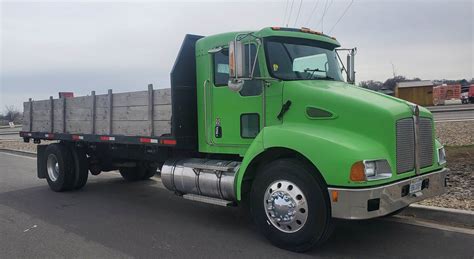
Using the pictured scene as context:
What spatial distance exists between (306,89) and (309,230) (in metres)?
1.69

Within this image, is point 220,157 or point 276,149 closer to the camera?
point 276,149

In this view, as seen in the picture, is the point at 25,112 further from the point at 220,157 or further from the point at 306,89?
the point at 306,89

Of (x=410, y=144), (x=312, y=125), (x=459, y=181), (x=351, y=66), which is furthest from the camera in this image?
(x=459, y=181)

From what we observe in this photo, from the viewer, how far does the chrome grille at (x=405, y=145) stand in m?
4.94

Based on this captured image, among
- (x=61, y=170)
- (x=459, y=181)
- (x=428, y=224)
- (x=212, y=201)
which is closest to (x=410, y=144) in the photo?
(x=428, y=224)

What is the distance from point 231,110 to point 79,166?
4.77 meters

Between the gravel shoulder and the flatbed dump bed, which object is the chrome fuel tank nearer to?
the flatbed dump bed

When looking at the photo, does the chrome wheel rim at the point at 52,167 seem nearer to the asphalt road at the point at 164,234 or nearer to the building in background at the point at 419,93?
the asphalt road at the point at 164,234

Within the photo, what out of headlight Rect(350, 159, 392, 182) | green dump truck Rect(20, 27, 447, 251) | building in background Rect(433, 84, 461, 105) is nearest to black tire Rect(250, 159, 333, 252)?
green dump truck Rect(20, 27, 447, 251)

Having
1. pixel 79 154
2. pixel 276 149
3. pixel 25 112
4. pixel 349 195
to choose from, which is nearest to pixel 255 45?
pixel 276 149

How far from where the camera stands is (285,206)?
5078mm

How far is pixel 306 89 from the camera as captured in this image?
17.7 feet

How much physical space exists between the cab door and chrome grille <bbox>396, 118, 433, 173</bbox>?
1755 mm

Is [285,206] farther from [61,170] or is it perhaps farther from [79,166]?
[61,170]
